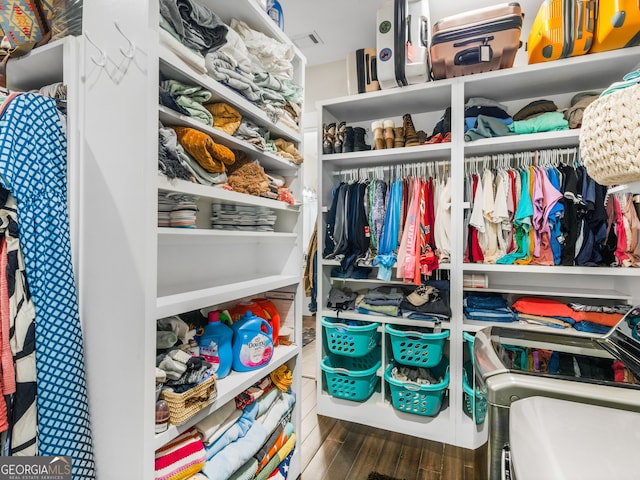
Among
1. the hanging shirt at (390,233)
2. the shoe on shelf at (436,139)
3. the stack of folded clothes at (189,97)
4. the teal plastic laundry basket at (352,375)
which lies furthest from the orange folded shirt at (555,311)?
the stack of folded clothes at (189,97)

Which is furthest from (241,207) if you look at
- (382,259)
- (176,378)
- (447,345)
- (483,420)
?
(447,345)

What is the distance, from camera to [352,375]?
7.54 ft

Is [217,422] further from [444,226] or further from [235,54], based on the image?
[444,226]

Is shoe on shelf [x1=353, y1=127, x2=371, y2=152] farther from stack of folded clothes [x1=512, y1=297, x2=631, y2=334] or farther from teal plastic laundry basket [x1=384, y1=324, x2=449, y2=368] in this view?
stack of folded clothes [x1=512, y1=297, x2=631, y2=334]

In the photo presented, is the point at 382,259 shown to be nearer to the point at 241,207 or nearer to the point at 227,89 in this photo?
the point at 241,207

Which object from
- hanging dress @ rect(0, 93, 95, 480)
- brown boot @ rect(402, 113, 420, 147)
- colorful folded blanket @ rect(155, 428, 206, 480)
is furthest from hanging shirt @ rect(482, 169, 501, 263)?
hanging dress @ rect(0, 93, 95, 480)

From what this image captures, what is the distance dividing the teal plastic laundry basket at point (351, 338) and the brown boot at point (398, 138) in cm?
126

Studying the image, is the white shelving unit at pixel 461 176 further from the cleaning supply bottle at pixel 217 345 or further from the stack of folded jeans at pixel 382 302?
the cleaning supply bottle at pixel 217 345

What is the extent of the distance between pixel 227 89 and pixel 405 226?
139 cm

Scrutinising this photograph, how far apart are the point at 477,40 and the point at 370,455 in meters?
2.53

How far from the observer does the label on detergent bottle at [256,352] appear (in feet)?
4.73

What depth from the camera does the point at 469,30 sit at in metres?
1.92

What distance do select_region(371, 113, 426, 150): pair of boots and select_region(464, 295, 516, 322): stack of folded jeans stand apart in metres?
1.13

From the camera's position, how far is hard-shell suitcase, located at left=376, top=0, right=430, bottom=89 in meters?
2.10
